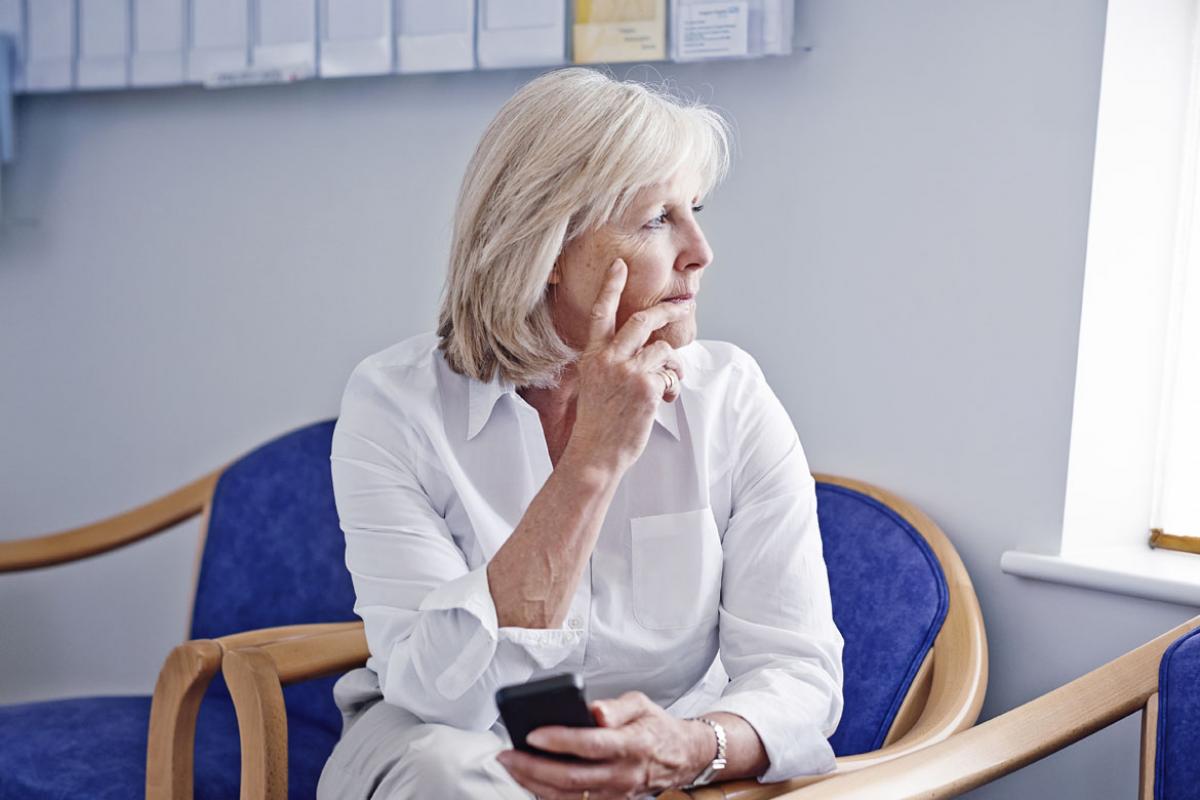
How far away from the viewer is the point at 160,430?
230 centimetres

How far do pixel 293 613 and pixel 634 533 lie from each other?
0.77m

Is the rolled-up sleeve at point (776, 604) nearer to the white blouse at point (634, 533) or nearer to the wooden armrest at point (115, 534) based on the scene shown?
the white blouse at point (634, 533)

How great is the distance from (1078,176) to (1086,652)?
0.60 metres

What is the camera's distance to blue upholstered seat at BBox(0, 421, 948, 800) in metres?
1.47

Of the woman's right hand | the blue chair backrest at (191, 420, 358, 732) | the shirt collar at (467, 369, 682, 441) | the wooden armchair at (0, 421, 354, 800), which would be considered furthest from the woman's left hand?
the blue chair backrest at (191, 420, 358, 732)

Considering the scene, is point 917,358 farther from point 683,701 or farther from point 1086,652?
point 683,701

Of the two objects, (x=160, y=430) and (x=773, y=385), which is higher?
(x=773, y=385)

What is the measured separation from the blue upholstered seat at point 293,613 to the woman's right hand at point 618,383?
1.55ft

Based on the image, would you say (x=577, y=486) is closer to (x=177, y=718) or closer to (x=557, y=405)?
(x=557, y=405)

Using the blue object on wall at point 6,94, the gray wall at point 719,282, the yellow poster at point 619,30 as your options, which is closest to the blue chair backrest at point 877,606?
the gray wall at point 719,282

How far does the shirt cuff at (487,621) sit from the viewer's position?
1115mm

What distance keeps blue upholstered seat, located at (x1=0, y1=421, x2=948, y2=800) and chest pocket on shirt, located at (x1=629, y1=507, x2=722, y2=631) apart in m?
0.33

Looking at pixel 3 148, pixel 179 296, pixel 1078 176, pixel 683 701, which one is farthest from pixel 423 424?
pixel 3 148

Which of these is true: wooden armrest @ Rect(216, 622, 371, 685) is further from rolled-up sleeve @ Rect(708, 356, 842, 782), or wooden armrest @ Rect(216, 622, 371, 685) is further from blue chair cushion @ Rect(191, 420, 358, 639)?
rolled-up sleeve @ Rect(708, 356, 842, 782)
